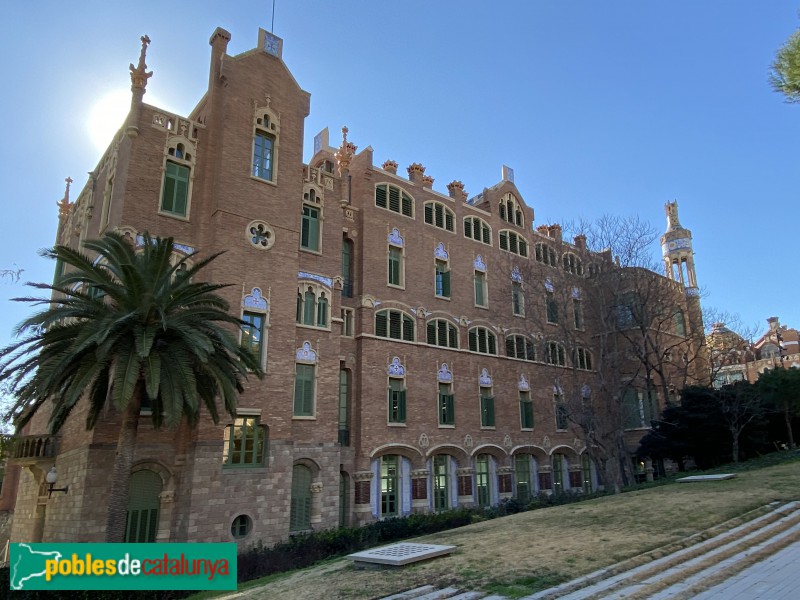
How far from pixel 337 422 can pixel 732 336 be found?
2731 centimetres

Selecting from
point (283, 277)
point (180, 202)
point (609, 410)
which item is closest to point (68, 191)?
point (180, 202)

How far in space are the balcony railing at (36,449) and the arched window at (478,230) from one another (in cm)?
2184

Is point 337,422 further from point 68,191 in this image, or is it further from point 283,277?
point 68,191

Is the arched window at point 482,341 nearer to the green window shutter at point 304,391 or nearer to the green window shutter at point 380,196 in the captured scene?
the green window shutter at point 380,196

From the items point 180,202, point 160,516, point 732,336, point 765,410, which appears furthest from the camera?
point 732,336

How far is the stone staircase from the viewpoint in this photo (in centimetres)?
816

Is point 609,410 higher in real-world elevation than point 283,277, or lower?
lower

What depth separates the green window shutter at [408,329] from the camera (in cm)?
2798

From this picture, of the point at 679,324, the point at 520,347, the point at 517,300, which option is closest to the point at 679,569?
the point at 520,347

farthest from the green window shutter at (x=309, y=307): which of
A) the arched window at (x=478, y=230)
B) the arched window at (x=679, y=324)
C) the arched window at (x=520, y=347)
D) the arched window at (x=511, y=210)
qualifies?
the arched window at (x=679, y=324)

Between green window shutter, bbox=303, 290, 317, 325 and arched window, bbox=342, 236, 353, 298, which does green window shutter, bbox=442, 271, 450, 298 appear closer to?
arched window, bbox=342, 236, 353, 298

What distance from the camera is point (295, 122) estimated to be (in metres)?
24.3

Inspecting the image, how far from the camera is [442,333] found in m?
29.7

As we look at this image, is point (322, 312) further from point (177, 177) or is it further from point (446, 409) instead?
point (446, 409)
